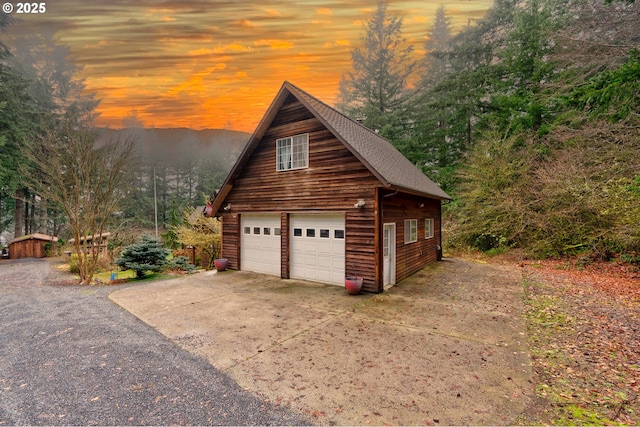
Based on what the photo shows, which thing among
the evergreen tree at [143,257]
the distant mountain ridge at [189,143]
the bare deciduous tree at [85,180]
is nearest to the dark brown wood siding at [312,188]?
the evergreen tree at [143,257]

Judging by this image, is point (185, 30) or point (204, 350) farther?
point (185, 30)

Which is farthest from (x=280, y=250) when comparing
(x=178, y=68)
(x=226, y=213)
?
(x=178, y=68)

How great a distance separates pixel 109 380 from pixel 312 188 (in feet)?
21.7

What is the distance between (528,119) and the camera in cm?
1527

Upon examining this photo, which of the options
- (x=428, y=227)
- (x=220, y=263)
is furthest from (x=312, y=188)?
(x=428, y=227)

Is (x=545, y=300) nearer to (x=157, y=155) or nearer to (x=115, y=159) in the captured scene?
(x=115, y=159)

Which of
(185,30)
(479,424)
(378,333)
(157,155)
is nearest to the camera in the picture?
(479,424)

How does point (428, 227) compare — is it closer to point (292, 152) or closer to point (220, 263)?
point (292, 152)

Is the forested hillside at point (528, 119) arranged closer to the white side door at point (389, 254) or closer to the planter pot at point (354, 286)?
the white side door at point (389, 254)

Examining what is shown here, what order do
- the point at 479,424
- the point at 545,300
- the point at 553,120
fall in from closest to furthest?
1. the point at 479,424
2. the point at 545,300
3. the point at 553,120

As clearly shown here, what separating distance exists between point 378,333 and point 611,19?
45.4 feet

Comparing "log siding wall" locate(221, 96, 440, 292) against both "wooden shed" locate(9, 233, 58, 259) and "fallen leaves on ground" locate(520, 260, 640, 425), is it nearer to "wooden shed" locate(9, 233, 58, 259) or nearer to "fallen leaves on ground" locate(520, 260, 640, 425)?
"fallen leaves on ground" locate(520, 260, 640, 425)

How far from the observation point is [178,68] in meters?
11.8

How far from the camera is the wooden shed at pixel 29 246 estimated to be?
18.5m
